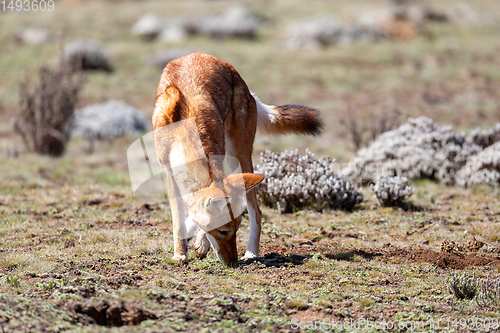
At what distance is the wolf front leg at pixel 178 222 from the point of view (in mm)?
5516

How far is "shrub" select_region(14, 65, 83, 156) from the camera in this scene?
12.2 m

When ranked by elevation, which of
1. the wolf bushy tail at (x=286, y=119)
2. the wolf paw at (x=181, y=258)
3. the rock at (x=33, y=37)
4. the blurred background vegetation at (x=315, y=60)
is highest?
the rock at (x=33, y=37)

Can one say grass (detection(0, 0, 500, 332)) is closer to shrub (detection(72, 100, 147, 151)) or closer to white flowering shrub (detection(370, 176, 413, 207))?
white flowering shrub (detection(370, 176, 413, 207))

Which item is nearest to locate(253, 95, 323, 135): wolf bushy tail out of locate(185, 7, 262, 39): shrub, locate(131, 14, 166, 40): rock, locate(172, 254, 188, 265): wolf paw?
locate(172, 254, 188, 265): wolf paw

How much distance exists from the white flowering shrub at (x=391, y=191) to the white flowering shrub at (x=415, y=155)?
3.87 ft

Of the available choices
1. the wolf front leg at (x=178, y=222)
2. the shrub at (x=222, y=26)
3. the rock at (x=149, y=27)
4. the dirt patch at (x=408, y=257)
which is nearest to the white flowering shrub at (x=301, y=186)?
the dirt patch at (x=408, y=257)

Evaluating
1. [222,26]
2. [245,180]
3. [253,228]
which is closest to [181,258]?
[253,228]

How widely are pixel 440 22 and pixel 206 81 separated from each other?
28443 mm

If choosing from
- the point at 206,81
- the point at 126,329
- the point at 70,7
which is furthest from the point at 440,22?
the point at 126,329

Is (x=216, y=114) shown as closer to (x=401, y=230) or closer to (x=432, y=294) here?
(x=432, y=294)

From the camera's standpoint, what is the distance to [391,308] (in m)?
4.67

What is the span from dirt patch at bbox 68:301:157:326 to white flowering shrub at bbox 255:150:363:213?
4.18 meters

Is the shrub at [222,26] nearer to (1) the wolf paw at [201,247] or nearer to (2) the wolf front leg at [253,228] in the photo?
(2) the wolf front leg at [253,228]

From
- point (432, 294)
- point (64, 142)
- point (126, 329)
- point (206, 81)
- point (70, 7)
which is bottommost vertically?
point (432, 294)
